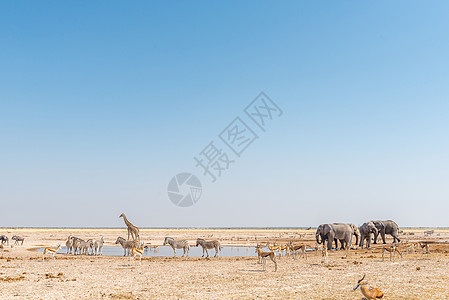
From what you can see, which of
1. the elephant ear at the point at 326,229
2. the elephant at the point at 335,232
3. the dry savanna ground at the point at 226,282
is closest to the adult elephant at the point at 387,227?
the elephant at the point at 335,232

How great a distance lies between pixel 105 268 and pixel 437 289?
1764 cm

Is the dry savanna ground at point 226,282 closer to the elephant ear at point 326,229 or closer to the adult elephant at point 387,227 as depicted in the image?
the elephant ear at point 326,229

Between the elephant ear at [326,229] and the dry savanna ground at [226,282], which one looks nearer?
the dry savanna ground at [226,282]

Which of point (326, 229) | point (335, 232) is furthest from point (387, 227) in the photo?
point (326, 229)

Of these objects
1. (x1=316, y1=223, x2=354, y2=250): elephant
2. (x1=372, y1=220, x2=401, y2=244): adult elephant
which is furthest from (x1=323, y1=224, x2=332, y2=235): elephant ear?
(x1=372, y1=220, x2=401, y2=244): adult elephant

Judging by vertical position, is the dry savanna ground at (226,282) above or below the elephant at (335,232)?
below

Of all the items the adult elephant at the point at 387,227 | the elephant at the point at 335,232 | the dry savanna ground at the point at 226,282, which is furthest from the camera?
the adult elephant at the point at 387,227

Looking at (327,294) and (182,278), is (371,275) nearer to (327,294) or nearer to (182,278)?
(327,294)

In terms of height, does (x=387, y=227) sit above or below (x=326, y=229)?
below

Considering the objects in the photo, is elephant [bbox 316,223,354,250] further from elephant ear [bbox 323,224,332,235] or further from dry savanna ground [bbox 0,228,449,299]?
dry savanna ground [bbox 0,228,449,299]

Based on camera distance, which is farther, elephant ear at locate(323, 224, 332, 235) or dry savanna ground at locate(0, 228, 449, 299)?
elephant ear at locate(323, 224, 332, 235)

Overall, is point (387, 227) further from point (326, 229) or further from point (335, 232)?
point (326, 229)

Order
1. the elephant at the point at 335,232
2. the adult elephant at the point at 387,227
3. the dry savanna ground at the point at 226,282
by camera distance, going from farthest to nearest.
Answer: the adult elephant at the point at 387,227 < the elephant at the point at 335,232 < the dry savanna ground at the point at 226,282

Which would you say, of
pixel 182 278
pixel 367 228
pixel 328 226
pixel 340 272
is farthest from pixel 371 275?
pixel 367 228
